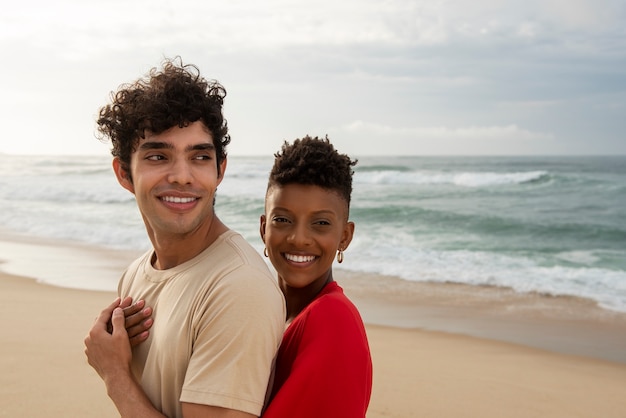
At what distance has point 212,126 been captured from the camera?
94.4 inches

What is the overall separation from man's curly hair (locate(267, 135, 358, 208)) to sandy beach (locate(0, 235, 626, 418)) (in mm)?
2808

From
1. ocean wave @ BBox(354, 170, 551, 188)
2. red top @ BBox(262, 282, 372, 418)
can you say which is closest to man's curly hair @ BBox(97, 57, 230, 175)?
red top @ BBox(262, 282, 372, 418)

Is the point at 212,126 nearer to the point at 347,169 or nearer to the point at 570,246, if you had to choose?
the point at 347,169

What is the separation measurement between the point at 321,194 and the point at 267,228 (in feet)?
1.02

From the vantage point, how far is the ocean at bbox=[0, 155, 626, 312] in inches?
444

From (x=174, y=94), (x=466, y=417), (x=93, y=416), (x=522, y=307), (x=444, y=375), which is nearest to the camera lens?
(x=174, y=94)

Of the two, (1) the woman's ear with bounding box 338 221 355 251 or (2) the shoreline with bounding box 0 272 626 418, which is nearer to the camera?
(1) the woman's ear with bounding box 338 221 355 251

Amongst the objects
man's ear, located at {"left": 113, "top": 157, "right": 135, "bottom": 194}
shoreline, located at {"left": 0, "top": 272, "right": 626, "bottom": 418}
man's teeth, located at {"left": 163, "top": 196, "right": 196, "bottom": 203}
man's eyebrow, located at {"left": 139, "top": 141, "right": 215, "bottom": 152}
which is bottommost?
shoreline, located at {"left": 0, "top": 272, "right": 626, "bottom": 418}

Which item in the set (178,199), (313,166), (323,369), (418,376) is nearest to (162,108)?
(178,199)

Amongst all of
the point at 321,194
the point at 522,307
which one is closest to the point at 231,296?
the point at 321,194

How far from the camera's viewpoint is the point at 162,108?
2.26 meters

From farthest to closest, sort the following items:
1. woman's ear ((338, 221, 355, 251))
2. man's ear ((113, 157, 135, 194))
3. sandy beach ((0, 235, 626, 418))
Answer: sandy beach ((0, 235, 626, 418)), woman's ear ((338, 221, 355, 251)), man's ear ((113, 157, 135, 194))

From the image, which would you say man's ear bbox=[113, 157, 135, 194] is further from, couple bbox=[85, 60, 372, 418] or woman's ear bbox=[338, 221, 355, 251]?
woman's ear bbox=[338, 221, 355, 251]

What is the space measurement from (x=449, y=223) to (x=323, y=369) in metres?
17.3
